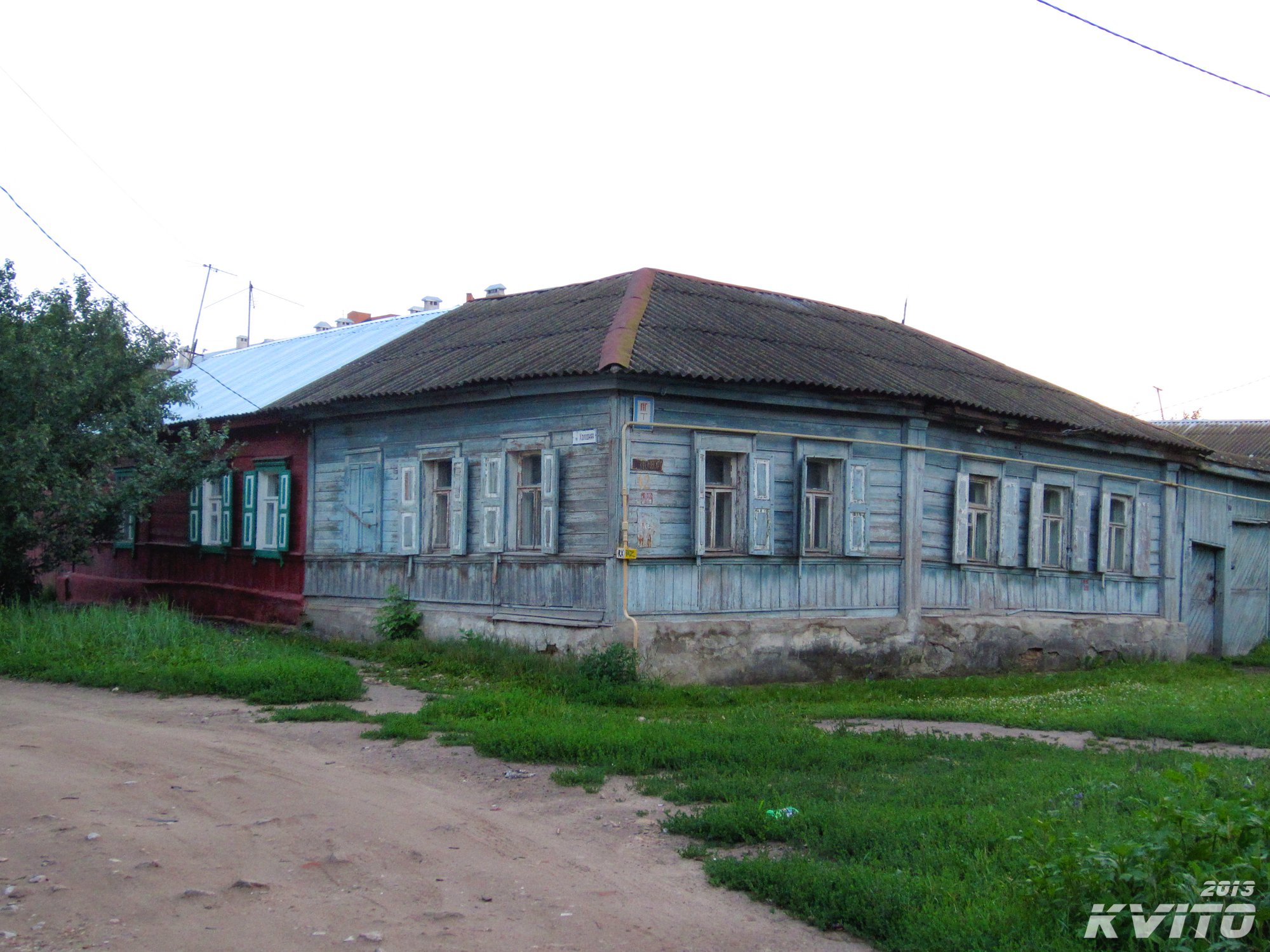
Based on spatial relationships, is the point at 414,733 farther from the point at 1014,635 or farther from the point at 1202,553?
the point at 1202,553

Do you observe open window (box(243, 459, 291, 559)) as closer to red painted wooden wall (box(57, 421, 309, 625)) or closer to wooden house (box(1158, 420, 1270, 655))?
red painted wooden wall (box(57, 421, 309, 625))

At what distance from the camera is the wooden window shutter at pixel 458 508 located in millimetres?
15078

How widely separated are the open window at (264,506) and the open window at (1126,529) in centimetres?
1319

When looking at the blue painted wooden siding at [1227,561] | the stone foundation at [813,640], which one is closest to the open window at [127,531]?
the stone foundation at [813,640]

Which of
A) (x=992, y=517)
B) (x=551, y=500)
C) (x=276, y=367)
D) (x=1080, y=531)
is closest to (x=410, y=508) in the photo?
(x=551, y=500)

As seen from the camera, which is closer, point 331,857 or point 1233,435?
point 331,857

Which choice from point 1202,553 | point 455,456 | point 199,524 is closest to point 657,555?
point 455,456

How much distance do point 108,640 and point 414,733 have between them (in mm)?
6113

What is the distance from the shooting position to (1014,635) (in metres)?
17.3

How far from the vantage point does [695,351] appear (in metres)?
14.2

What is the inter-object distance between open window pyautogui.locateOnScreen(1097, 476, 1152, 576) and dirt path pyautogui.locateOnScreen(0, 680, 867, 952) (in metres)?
13.5

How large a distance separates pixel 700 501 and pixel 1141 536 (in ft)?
33.4

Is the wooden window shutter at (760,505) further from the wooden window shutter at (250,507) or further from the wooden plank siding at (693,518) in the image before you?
the wooden window shutter at (250,507)

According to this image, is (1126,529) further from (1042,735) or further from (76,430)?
(76,430)
